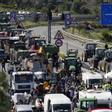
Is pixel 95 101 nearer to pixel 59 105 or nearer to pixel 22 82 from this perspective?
pixel 59 105

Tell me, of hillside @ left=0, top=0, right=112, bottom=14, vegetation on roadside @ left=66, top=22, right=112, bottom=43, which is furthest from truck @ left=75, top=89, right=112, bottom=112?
hillside @ left=0, top=0, right=112, bottom=14

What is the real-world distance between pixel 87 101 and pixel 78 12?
255ft

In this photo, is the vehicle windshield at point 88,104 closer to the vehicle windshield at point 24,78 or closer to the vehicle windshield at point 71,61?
the vehicle windshield at point 24,78

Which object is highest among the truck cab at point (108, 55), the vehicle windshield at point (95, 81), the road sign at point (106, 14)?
the road sign at point (106, 14)

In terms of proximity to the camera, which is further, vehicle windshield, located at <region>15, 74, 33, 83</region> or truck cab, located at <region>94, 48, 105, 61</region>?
truck cab, located at <region>94, 48, 105, 61</region>

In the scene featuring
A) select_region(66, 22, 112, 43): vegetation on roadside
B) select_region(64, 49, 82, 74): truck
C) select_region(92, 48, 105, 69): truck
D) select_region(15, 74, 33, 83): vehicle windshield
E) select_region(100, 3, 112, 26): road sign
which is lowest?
select_region(66, 22, 112, 43): vegetation on roadside

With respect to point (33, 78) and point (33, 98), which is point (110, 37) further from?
point (33, 98)

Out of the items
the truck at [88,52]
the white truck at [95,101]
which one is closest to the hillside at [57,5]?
the truck at [88,52]

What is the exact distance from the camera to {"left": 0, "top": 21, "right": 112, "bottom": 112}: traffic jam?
88.0 ft

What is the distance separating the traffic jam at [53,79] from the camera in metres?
26.8

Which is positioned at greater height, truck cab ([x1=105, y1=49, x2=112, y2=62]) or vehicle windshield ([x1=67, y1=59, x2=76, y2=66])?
vehicle windshield ([x1=67, y1=59, x2=76, y2=66])

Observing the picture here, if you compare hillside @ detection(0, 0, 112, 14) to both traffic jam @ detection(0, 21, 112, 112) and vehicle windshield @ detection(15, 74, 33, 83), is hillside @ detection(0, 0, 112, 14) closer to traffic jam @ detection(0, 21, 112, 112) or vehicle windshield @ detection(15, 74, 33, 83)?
traffic jam @ detection(0, 21, 112, 112)

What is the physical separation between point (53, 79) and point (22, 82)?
1.68 metres

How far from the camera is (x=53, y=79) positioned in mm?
33812
